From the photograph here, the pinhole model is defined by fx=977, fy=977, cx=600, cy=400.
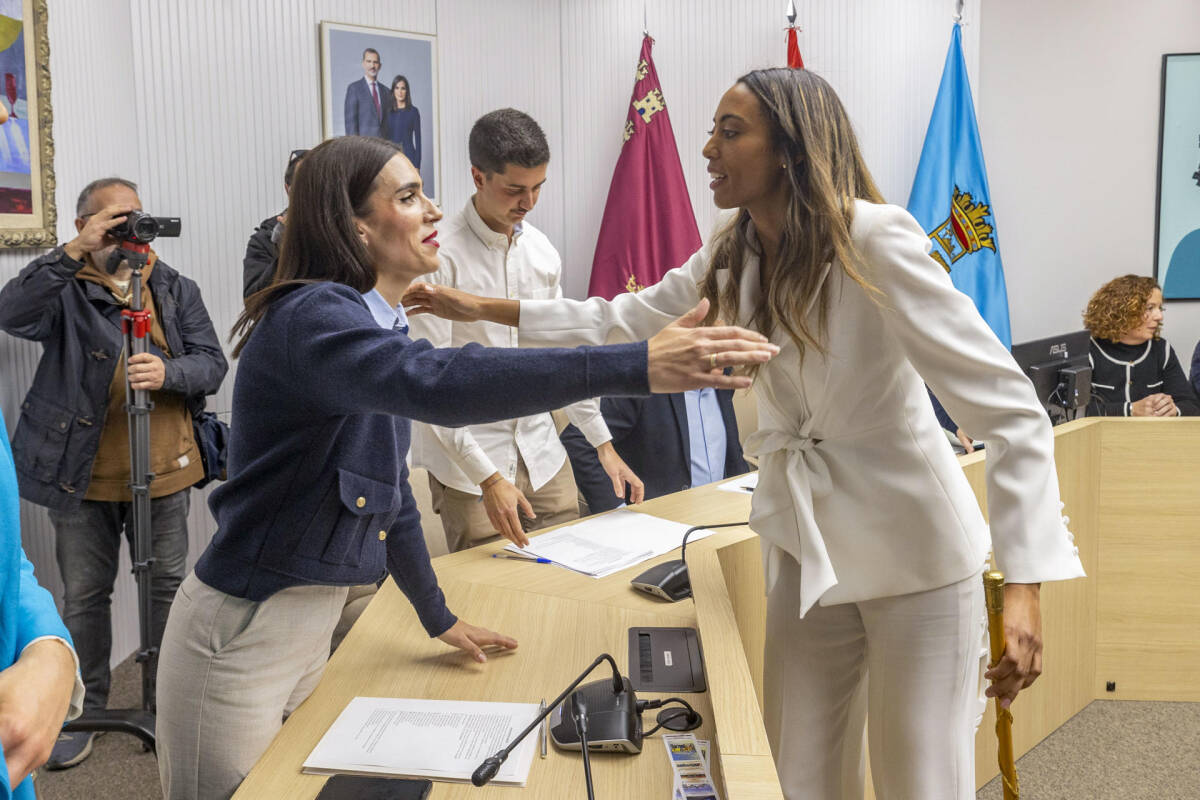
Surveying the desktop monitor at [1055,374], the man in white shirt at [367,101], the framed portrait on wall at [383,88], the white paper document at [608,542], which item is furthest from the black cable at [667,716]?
the man in white shirt at [367,101]

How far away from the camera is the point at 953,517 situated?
4.79 feet

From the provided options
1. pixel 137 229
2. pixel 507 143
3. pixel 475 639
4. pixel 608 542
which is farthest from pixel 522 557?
pixel 137 229

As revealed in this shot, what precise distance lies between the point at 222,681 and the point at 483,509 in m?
1.30

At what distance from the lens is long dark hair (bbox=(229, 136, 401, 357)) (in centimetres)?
139

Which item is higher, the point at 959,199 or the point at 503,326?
the point at 959,199

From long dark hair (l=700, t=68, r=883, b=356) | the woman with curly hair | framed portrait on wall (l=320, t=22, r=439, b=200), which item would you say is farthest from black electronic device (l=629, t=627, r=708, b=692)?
the woman with curly hair

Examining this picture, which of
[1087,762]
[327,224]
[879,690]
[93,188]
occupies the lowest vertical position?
[1087,762]

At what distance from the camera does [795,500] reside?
4.87ft

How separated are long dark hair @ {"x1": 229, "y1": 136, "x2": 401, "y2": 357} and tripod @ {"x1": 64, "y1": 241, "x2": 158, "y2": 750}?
1508 mm

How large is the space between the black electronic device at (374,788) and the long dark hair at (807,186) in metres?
0.80

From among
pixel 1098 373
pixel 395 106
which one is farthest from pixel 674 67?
pixel 1098 373

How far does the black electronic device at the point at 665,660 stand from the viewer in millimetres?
1425

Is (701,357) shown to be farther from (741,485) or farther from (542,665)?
(741,485)

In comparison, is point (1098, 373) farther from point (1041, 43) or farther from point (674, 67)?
Answer: point (674, 67)
